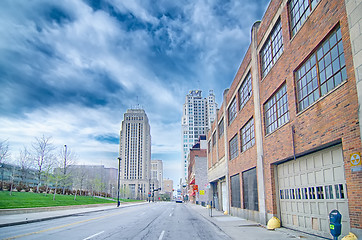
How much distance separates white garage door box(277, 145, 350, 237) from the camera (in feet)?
30.6

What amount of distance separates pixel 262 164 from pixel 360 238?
8964 mm

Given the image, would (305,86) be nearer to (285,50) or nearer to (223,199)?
(285,50)

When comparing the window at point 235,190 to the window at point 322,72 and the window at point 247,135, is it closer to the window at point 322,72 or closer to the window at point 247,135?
the window at point 247,135

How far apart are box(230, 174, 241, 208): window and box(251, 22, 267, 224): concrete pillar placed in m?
6.33

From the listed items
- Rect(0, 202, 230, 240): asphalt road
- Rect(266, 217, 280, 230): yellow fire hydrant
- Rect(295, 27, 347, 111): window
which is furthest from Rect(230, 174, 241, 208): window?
Rect(295, 27, 347, 111): window

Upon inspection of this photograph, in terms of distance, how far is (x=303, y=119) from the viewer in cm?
1113

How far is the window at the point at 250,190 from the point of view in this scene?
18167 millimetres

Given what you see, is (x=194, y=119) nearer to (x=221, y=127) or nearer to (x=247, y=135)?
(x=221, y=127)

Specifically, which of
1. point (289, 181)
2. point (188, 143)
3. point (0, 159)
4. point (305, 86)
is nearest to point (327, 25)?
point (305, 86)

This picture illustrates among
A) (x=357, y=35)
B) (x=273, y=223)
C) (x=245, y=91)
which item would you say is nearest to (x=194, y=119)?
(x=245, y=91)

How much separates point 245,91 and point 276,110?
22.7 feet

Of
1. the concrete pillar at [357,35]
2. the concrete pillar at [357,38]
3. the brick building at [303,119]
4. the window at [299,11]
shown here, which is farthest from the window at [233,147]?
the concrete pillar at [357,35]

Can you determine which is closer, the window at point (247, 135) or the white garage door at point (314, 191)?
the white garage door at point (314, 191)

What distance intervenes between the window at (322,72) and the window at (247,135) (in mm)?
7753
